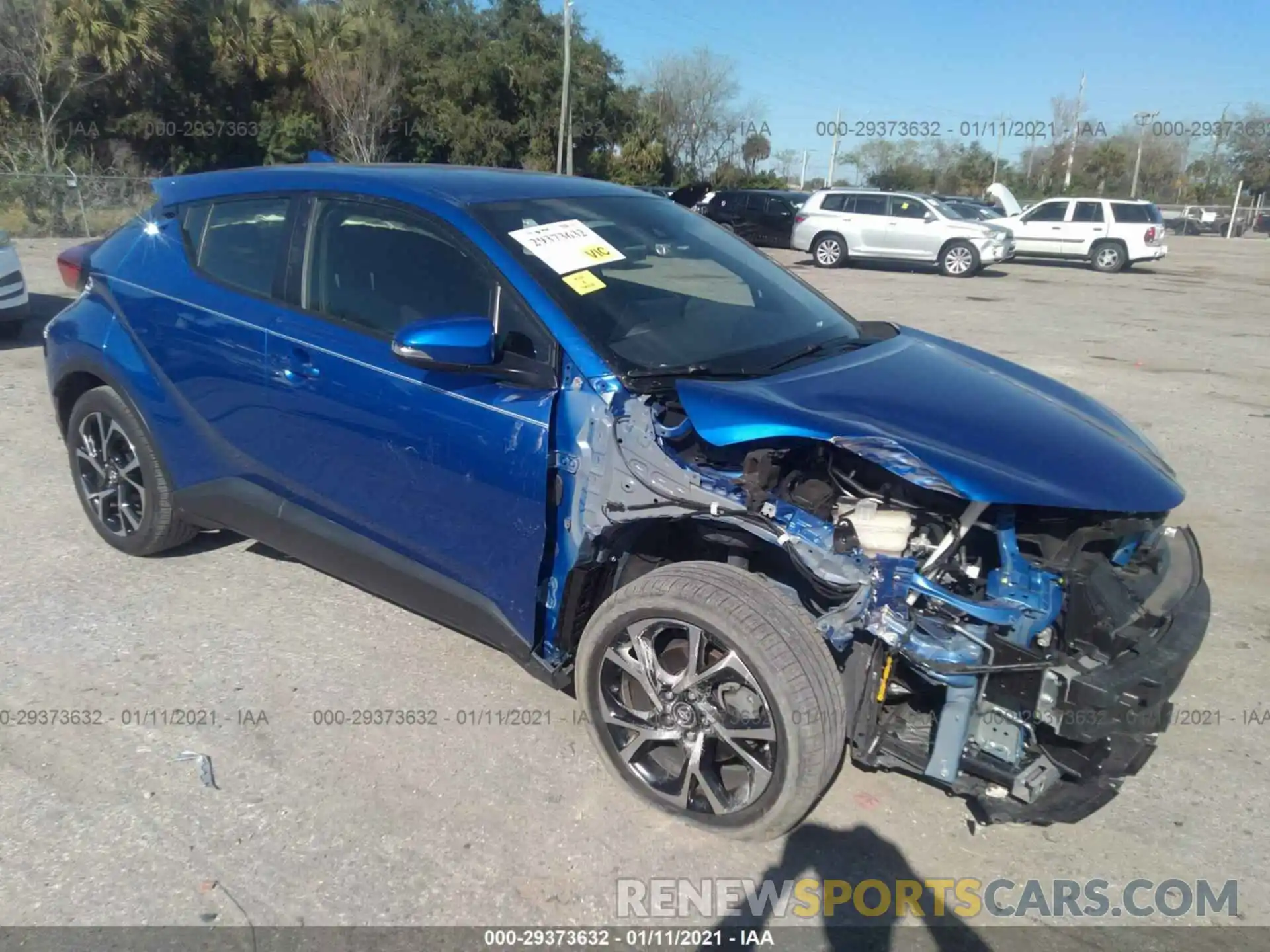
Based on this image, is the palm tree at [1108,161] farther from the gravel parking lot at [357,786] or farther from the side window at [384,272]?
the side window at [384,272]

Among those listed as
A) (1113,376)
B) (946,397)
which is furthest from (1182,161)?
(946,397)

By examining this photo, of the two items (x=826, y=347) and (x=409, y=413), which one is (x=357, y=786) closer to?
(x=409, y=413)

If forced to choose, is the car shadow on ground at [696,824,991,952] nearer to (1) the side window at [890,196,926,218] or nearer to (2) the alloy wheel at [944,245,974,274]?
(2) the alloy wheel at [944,245,974,274]

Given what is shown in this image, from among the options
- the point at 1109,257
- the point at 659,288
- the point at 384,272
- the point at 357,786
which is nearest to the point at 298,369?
the point at 384,272

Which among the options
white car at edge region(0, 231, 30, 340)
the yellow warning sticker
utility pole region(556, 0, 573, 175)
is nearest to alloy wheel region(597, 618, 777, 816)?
the yellow warning sticker

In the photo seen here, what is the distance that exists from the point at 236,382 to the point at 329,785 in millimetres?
1576

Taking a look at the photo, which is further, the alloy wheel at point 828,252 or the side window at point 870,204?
the alloy wheel at point 828,252

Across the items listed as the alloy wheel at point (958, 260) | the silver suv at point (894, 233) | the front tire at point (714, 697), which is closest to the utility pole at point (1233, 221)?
the silver suv at point (894, 233)

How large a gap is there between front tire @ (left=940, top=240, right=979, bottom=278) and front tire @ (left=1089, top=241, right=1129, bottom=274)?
434cm

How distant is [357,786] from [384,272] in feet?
5.68

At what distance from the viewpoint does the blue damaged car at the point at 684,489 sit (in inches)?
103

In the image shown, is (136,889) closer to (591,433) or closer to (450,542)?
(450,542)

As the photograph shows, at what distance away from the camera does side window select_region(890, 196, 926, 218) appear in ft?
69.8

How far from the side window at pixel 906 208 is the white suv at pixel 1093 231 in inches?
129
